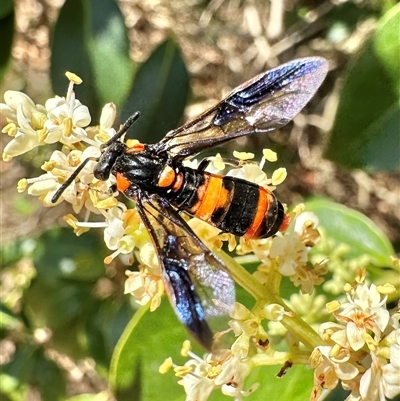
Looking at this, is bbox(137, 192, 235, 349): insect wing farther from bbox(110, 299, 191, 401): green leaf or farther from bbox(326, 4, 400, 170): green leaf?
bbox(326, 4, 400, 170): green leaf

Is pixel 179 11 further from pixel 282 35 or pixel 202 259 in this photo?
pixel 202 259

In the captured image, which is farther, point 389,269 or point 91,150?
point 389,269

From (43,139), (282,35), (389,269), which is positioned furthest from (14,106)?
(282,35)

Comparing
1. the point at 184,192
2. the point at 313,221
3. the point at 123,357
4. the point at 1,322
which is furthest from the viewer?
the point at 1,322

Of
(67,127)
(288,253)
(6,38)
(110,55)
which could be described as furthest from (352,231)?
(6,38)

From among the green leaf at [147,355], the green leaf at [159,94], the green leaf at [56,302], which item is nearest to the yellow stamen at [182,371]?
the green leaf at [147,355]
